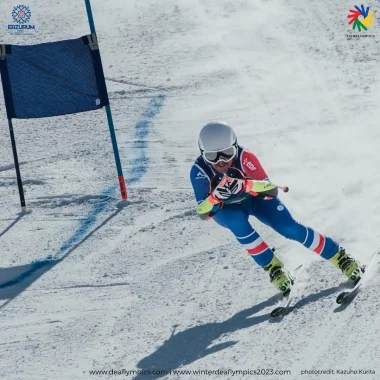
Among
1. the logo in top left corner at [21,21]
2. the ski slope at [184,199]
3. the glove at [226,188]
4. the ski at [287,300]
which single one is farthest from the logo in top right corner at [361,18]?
the glove at [226,188]

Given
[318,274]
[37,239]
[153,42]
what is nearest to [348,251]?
Answer: [318,274]

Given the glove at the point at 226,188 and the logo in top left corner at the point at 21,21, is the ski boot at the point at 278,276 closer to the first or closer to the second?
the glove at the point at 226,188

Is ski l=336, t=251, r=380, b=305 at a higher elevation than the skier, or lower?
lower

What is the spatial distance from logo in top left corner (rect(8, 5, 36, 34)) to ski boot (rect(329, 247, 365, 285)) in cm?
866

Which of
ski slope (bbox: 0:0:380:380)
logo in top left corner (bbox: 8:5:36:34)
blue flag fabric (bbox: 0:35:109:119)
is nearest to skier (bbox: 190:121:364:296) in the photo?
ski slope (bbox: 0:0:380:380)

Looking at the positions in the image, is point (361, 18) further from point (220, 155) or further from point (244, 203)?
point (220, 155)

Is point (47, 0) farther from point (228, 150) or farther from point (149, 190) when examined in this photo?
point (228, 150)

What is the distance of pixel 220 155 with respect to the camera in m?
8.14

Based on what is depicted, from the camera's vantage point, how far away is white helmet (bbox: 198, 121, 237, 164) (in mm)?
8102

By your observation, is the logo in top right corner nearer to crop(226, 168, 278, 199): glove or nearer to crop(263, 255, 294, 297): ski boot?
crop(226, 168, 278, 199): glove

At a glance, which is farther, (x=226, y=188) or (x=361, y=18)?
(x=361, y=18)

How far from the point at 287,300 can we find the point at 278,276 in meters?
0.25

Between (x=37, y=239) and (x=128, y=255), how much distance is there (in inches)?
47.4

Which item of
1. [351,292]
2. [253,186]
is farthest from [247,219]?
[351,292]
